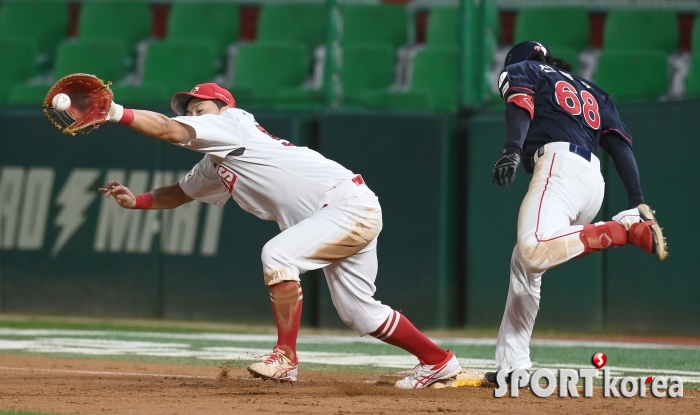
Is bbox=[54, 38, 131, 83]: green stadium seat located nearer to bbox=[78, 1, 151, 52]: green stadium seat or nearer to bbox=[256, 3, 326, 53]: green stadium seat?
bbox=[78, 1, 151, 52]: green stadium seat

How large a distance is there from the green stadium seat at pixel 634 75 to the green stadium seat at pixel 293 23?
9.52ft

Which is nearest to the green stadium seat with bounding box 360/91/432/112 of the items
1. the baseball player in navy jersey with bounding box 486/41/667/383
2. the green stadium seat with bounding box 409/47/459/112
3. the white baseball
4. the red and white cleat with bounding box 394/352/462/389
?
the green stadium seat with bounding box 409/47/459/112

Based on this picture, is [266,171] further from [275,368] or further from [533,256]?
[533,256]

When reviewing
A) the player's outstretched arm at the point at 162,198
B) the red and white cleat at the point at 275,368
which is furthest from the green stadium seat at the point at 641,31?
the red and white cleat at the point at 275,368

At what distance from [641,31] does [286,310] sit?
577 cm

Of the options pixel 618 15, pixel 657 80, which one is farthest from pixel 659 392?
pixel 618 15

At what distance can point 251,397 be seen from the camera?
18.4ft

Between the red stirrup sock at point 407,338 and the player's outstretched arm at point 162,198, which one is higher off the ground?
the player's outstretched arm at point 162,198

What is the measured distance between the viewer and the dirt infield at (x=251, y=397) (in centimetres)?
517

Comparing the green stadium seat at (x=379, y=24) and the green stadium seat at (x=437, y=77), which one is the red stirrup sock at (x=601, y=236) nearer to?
the green stadium seat at (x=437, y=77)

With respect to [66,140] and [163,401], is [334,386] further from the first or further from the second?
[66,140]

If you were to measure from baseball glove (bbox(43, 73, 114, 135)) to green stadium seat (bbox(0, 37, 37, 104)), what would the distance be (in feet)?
23.3

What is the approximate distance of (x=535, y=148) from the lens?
6023 mm

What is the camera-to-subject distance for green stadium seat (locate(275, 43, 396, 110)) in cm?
1110
